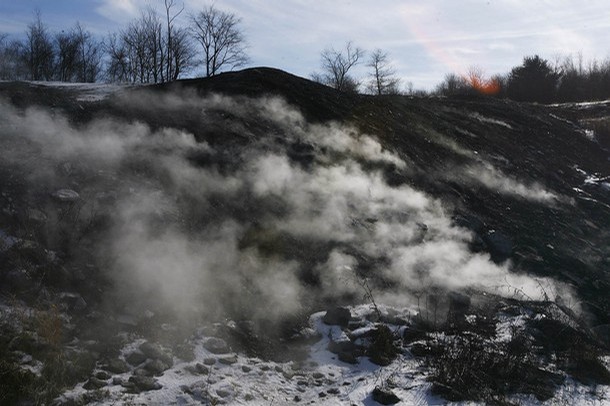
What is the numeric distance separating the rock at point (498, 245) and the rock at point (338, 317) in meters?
4.38

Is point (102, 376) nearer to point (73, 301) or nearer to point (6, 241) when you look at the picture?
point (73, 301)

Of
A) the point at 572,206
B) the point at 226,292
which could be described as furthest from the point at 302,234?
the point at 572,206

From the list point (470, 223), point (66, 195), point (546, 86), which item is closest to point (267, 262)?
point (66, 195)

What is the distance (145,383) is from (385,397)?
8.21 ft

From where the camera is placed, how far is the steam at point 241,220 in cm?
649

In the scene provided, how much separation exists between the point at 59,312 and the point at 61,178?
2.78 metres

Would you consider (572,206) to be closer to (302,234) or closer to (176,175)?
(302,234)

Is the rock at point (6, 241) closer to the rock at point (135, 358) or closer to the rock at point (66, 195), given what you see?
the rock at point (66, 195)

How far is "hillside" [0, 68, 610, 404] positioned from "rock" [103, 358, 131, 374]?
1 cm

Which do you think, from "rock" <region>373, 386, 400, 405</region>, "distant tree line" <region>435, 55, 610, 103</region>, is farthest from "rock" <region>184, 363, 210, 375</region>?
"distant tree line" <region>435, 55, 610, 103</region>

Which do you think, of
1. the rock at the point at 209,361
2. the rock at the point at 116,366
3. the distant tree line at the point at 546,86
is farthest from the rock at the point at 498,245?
the distant tree line at the point at 546,86

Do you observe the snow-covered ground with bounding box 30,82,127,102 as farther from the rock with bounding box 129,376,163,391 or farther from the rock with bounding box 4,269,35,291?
the rock with bounding box 129,376,163,391

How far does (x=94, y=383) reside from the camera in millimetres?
4461

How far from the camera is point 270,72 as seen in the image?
14930mm
